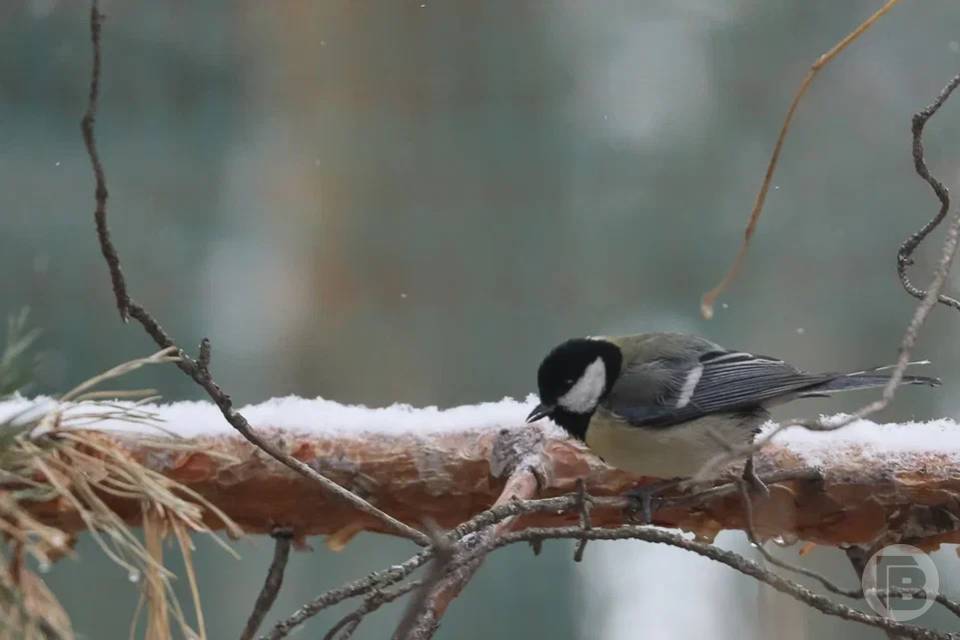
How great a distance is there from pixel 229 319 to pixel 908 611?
1.09 m

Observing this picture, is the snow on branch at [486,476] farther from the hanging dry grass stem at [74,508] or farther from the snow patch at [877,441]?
the hanging dry grass stem at [74,508]

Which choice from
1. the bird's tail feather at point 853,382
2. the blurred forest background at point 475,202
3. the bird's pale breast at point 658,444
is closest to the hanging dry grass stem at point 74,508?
the bird's pale breast at point 658,444

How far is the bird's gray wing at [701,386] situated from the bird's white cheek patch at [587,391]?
0.01 meters

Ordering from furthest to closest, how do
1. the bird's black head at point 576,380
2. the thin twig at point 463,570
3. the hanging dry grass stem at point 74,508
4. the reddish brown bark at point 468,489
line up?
the bird's black head at point 576,380
the reddish brown bark at point 468,489
the thin twig at point 463,570
the hanging dry grass stem at point 74,508

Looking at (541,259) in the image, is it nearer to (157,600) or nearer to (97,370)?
(97,370)

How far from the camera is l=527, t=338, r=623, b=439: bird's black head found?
0.80m

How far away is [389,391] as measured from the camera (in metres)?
1.57

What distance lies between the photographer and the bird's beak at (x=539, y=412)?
0.78m

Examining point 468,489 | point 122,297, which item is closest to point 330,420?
point 468,489

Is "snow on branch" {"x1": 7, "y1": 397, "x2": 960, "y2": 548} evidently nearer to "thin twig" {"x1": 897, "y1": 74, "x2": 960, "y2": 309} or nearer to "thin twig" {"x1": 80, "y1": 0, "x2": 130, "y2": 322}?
"thin twig" {"x1": 897, "y1": 74, "x2": 960, "y2": 309}

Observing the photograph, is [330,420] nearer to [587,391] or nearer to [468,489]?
[468,489]

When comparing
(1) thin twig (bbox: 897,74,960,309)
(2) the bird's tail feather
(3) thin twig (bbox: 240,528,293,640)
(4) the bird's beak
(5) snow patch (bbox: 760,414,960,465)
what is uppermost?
(1) thin twig (bbox: 897,74,960,309)

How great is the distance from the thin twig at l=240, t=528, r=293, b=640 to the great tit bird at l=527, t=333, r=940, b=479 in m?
0.21

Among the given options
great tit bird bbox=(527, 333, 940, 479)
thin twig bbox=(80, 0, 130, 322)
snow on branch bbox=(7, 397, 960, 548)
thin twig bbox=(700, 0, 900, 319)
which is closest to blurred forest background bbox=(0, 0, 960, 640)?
great tit bird bbox=(527, 333, 940, 479)
